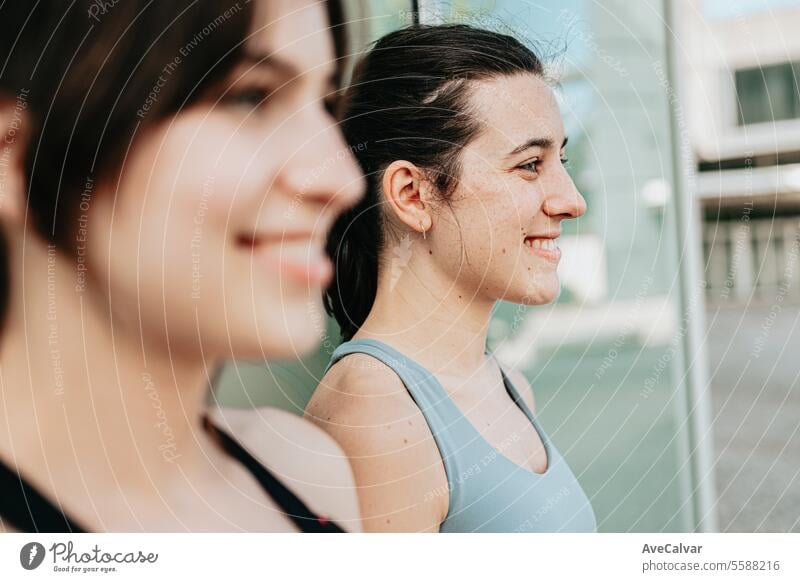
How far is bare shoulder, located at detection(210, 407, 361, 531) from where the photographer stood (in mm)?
1196

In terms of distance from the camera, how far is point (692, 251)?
54.2 inches

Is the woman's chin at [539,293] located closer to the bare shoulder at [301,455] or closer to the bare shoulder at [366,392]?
the bare shoulder at [366,392]

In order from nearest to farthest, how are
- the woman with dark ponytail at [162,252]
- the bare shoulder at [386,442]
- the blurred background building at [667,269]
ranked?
the bare shoulder at [386,442] → the woman with dark ponytail at [162,252] → the blurred background building at [667,269]

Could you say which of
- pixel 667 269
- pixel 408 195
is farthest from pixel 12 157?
pixel 667 269

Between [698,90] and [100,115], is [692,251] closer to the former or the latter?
[698,90]

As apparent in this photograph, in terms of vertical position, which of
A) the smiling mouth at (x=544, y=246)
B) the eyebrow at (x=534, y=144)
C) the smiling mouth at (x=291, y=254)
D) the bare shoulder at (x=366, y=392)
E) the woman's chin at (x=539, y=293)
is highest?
the eyebrow at (x=534, y=144)

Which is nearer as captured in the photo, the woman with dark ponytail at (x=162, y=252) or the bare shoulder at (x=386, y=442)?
the bare shoulder at (x=386, y=442)

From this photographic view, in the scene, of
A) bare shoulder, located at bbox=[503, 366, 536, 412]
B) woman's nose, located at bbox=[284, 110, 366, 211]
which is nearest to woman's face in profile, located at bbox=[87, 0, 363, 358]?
woman's nose, located at bbox=[284, 110, 366, 211]

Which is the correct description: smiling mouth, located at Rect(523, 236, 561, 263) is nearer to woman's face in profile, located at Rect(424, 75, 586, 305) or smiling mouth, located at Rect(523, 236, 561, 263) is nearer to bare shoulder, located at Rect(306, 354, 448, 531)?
woman's face in profile, located at Rect(424, 75, 586, 305)

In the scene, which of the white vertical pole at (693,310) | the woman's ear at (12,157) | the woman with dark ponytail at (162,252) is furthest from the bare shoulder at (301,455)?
the white vertical pole at (693,310)

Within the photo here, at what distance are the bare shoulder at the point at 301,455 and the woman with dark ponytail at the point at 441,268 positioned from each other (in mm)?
31

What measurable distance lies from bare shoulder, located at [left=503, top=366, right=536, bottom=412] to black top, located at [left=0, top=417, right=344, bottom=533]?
42cm

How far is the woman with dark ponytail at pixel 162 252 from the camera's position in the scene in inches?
47.8
